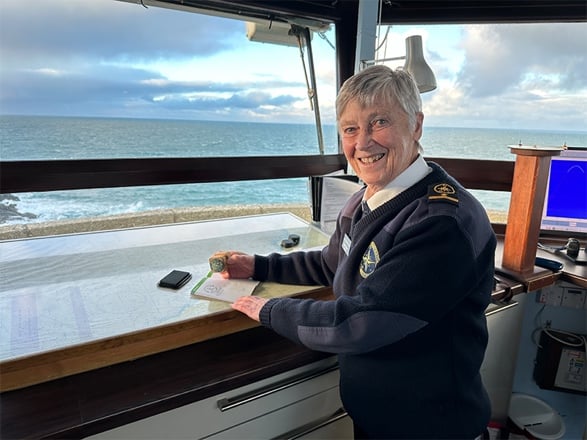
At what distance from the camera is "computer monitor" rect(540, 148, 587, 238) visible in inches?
63.5

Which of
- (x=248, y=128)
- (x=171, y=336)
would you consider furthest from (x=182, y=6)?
(x=171, y=336)

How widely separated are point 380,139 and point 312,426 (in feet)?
2.66

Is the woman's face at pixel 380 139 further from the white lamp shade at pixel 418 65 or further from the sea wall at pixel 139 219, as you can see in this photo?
the sea wall at pixel 139 219

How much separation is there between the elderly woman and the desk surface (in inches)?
7.5

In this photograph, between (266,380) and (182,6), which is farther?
(182,6)

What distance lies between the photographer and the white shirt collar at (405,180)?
91 centimetres

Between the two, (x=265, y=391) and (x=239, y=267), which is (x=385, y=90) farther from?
(x=265, y=391)

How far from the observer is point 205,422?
91cm

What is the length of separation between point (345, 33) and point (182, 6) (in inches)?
31.6

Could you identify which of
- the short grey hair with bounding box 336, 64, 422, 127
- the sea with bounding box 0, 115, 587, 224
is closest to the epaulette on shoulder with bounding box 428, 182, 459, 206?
the short grey hair with bounding box 336, 64, 422, 127

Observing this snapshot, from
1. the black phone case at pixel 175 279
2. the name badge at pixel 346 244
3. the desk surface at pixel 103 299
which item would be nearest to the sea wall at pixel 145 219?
the desk surface at pixel 103 299

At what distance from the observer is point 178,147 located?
1766 millimetres

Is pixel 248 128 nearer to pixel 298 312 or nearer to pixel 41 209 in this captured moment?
pixel 41 209

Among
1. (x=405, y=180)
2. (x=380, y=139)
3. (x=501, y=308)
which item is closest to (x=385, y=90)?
(x=380, y=139)
